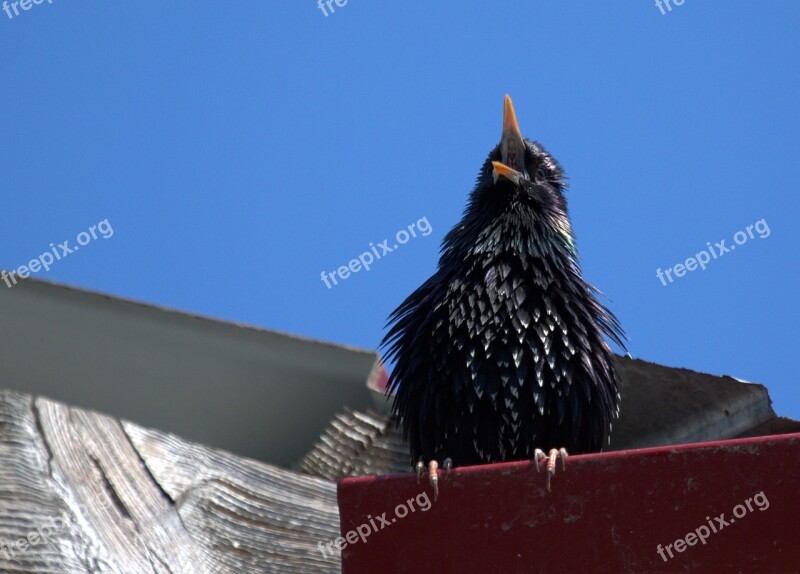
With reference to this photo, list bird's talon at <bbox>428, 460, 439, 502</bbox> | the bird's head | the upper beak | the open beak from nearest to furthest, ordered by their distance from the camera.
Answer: bird's talon at <bbox>428, 460, 439, 502</bbox>, the bird's head, the open beak, the upper beak

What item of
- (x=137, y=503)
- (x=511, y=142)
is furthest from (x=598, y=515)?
(x=511, y=142)

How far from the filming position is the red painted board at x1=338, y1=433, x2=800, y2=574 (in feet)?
9.68

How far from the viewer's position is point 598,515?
300 cm

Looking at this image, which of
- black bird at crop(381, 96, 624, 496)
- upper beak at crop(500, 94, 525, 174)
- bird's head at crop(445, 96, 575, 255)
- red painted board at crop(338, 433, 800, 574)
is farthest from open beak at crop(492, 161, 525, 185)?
red painted board at crop(338, 433, 800, 574)

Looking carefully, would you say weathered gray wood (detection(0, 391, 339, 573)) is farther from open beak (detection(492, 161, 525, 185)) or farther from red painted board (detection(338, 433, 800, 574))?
open beak (detection(492, 161, 525, 185))

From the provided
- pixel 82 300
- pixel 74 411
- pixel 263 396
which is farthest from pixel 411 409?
pixel 74 411

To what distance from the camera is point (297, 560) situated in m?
3.20

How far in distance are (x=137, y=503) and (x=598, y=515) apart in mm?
1133

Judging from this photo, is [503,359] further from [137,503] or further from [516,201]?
[137,503]

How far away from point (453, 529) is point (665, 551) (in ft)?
1.67

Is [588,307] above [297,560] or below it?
above

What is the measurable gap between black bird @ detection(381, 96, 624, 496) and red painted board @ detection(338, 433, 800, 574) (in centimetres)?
115

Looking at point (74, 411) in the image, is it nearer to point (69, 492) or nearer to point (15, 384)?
point (69, 492)

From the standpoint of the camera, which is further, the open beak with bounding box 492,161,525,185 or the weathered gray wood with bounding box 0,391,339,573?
the open beak with bounding box 492,161,525,185
